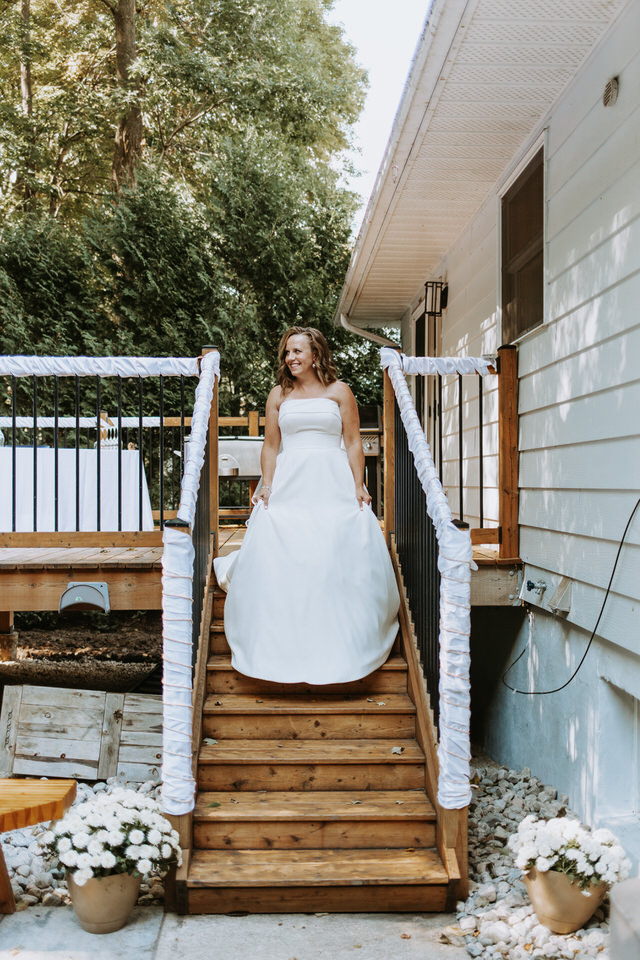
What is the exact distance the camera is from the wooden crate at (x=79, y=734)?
181 inches

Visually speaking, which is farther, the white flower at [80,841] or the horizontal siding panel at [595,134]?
the horizontal siding panel at [595,134]

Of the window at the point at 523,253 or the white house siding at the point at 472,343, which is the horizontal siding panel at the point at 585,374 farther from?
the white house siding at the point at 472,343

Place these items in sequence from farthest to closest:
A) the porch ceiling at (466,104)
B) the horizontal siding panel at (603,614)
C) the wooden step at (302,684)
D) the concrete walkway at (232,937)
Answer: the wooden step at (302,684), the porch ceiling at (466,104), the horizontal siding panel at (603,614), the concrete walkway at (232,937)

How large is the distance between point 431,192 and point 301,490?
2805mm

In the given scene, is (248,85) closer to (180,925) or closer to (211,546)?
(211,546)

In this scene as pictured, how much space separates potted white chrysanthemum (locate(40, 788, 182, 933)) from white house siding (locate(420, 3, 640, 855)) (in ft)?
6.07

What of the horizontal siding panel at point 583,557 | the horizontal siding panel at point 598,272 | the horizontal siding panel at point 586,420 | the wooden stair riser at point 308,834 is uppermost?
the horizontal siding panel at point 598,272

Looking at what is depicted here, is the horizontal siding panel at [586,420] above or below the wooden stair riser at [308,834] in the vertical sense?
above

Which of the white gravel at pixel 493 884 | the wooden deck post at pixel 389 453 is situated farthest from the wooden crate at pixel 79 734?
the wooden deck post at pixel 389 453

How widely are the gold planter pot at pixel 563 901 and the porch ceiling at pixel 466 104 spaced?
127 inches

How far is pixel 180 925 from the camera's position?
285 centimetres

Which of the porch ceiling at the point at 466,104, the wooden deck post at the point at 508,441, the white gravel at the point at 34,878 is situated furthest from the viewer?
the wooden deck post at the point at 508,441

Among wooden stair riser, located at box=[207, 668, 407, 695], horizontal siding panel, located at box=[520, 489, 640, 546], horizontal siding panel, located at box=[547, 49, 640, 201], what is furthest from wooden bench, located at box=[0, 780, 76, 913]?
horizontal siding panel, located at box=[547, 49, 640, 201]

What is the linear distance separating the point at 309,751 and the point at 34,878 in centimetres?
119
